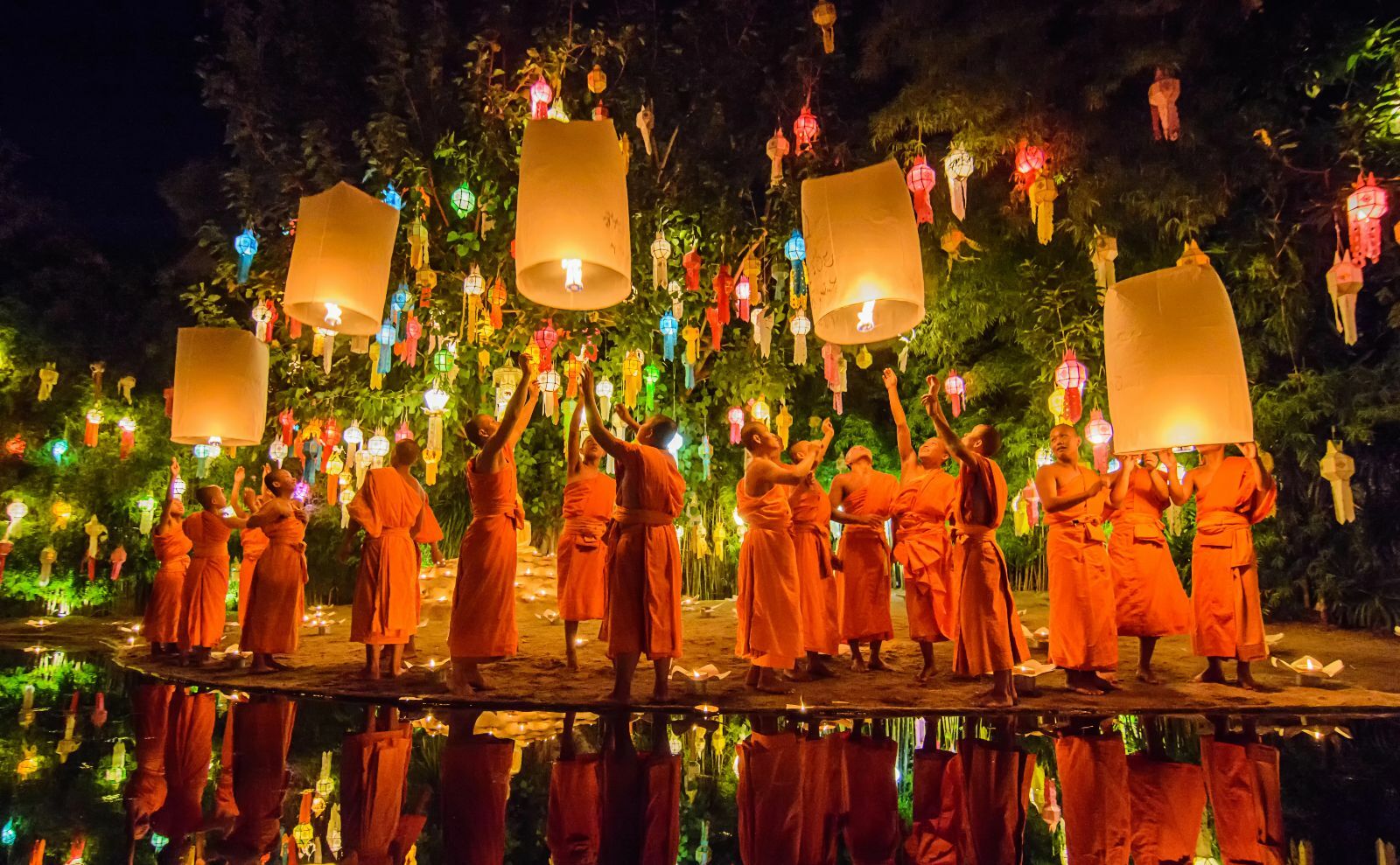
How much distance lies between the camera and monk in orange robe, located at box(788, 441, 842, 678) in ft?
19.0

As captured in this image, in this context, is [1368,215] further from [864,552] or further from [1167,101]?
[864,552]

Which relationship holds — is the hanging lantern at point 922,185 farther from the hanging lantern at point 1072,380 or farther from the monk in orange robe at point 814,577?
the monk in orange robe at point 814,577

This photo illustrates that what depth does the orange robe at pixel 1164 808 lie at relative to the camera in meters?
2.53

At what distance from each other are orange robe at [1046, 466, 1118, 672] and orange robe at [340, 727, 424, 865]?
3840 millimetres

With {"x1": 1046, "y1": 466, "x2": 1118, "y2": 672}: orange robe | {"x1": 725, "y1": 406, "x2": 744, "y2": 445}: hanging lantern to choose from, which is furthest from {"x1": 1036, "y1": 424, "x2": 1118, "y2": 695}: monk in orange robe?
{"x1": 725, "y1": 406, "x2": 744, "y2": 445}: hanging lantern

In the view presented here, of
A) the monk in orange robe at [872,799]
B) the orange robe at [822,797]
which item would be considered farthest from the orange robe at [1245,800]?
the orange robe at [822,797]

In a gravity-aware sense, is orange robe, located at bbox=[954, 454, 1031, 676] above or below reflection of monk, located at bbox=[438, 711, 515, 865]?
above

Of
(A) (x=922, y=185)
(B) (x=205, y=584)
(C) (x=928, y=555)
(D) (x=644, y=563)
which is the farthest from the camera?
(B) (x=205, y=584)

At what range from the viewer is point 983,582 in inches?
188

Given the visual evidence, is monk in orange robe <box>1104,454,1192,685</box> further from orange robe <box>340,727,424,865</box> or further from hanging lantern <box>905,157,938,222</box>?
orange robe <box>340,727,424,865</box>

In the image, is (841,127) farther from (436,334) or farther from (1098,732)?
(1098,732)

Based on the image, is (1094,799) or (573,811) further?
(1094,799)

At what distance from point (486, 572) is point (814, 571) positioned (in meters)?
2.29

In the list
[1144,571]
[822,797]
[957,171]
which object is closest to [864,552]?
[1144,571]
